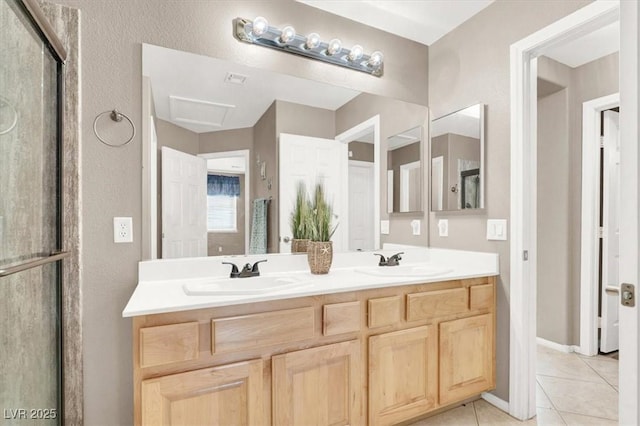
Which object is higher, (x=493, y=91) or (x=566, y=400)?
(x=493, y=91)

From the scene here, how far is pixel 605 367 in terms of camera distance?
2.62m

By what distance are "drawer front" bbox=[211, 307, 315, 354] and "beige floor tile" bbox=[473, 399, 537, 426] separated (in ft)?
4.08

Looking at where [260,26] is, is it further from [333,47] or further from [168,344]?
[168,344]

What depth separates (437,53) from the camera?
2.50m

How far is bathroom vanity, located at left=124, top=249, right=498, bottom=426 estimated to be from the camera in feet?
4.05

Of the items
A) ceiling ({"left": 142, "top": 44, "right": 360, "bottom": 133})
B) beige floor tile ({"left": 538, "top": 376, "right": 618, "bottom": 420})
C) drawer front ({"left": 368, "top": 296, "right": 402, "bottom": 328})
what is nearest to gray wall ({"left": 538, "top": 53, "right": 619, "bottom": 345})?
beige floor tile ({"left": 538, "top": 376, "right": 618, "bottom": 420})

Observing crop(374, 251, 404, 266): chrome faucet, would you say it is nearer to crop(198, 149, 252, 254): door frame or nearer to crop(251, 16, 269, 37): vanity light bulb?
crop(198, 149, 252, 254): door frame

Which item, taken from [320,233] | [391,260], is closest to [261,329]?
[320,233]

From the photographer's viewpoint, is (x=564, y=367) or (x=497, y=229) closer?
(x=497, y=229)

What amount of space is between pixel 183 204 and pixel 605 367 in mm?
3306

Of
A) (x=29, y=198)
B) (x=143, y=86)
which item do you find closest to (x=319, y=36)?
(x=143, y=86)

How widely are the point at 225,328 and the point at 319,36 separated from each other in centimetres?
179

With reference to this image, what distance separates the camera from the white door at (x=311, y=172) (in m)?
2.01

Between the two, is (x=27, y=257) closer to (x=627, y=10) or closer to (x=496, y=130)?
(x=627, y=10)
